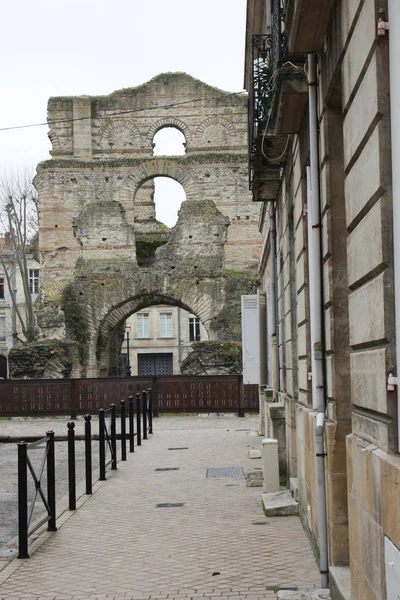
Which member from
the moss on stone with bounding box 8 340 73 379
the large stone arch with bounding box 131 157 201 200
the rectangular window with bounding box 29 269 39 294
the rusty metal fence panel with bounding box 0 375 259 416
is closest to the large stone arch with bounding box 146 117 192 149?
the large stone arch with bounding box 131 157 201 200

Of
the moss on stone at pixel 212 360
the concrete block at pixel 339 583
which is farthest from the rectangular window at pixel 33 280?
the concrete block at pixel 339 583

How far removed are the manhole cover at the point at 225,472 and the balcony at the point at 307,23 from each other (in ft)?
24.9

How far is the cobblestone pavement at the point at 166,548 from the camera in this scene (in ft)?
20.5

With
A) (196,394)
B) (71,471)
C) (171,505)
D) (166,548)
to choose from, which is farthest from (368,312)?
(196,394)

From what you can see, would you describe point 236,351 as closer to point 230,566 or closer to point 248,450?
point 248,450

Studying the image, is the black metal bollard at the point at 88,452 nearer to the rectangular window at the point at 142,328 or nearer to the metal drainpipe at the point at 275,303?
the metal drainpipe at the point at 275,303

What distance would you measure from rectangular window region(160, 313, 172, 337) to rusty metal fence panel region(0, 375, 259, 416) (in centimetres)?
3417

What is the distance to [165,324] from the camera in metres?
60.6

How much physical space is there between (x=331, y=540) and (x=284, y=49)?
15.3ft

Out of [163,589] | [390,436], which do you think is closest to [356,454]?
[390,436]

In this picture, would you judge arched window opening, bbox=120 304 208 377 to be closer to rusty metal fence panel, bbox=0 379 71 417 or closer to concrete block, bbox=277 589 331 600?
rusty metal fence panel, bbox=0 379 71 417

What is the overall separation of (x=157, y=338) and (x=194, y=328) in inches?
103

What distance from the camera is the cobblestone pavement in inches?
246

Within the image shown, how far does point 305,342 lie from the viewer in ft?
25.7
